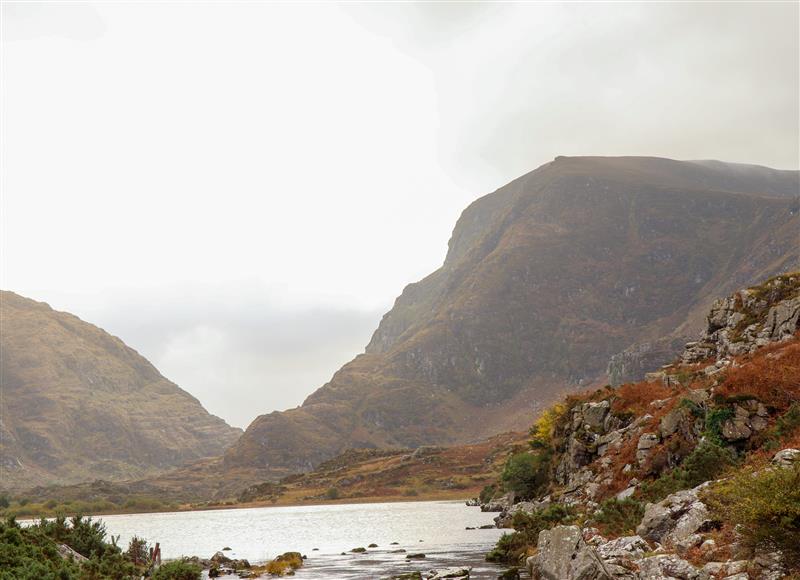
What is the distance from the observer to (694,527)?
96.2ft

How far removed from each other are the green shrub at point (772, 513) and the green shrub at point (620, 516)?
44.5 ft

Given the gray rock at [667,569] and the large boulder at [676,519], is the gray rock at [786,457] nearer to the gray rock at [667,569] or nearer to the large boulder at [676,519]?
the large boulder at [676,519]

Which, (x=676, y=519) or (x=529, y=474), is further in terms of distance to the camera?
(x=529, y=474)

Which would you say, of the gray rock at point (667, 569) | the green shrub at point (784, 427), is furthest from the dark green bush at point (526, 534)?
the gray rock at point (667, 569)

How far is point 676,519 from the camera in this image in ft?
104

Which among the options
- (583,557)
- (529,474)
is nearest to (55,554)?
(583,557)

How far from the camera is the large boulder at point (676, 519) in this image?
1156 inches

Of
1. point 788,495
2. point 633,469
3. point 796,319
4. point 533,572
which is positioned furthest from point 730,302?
point 788,495

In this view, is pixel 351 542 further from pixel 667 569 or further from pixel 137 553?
pixel 667 569

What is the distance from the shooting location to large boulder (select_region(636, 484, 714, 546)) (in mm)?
29375

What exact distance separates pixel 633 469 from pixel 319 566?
26.5 m

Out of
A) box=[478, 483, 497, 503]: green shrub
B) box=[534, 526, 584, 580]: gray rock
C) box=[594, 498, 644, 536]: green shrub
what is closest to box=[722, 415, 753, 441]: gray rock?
box=[594, 498, 644, 536]: green shrub

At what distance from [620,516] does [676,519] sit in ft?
27.7

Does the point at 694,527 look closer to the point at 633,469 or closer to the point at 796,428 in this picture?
the point at 796,428
